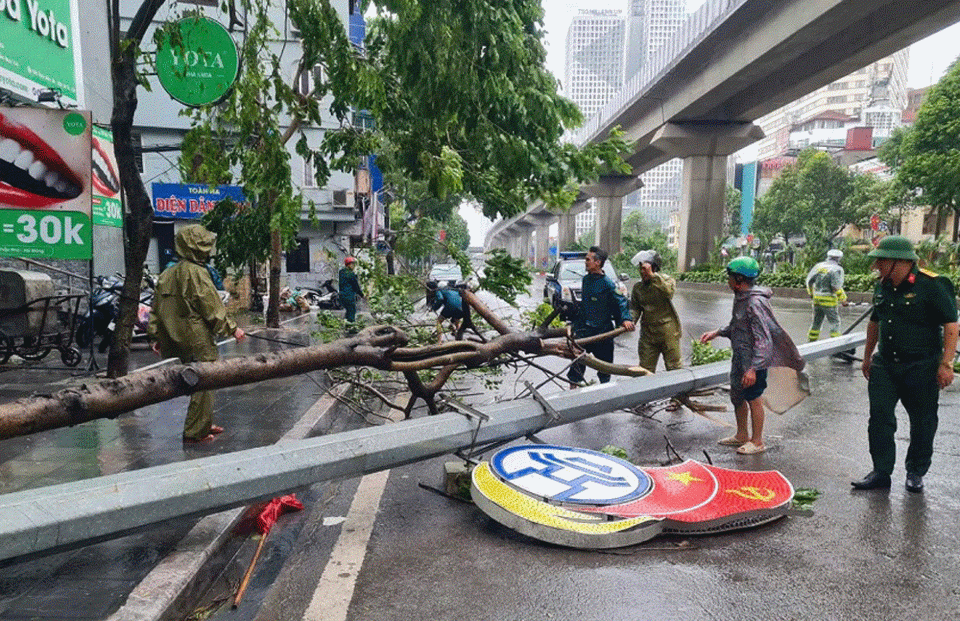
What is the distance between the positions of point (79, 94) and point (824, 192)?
165 ft

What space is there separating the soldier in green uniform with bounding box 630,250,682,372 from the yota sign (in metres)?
4.87

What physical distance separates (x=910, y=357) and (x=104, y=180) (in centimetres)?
946

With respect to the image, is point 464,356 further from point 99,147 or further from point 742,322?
point 99,147

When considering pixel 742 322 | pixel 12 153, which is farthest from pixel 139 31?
pixel 742 322

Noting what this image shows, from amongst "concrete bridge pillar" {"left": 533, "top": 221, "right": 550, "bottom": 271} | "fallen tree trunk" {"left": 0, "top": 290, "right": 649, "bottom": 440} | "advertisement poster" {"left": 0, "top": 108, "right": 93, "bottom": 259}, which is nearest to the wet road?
"fallen tree trunk" {"left": 0, "top": 290, "right": 649, "bottom": 440}

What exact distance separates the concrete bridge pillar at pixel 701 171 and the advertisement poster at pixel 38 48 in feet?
89.3

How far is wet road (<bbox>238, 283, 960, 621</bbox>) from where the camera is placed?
2977 mm

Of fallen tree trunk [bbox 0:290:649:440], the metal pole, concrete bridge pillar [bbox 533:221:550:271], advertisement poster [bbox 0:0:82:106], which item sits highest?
advertisement poster [bbox 0:0:82:106]

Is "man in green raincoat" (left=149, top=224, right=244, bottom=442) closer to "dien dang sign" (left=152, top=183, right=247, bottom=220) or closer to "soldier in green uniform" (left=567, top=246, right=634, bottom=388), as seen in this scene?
"soldier in green uniform" (left=567, top=246, right=634, bottom=388)

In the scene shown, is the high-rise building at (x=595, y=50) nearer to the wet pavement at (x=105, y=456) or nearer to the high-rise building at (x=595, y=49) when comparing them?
the high-rise building at (x=595, y=49)

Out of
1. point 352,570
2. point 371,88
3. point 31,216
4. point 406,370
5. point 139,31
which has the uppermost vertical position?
point 139,31

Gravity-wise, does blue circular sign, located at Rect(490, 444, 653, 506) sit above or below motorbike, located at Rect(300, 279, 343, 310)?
above

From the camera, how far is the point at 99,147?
8609 mm

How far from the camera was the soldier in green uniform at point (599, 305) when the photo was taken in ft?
22.7
